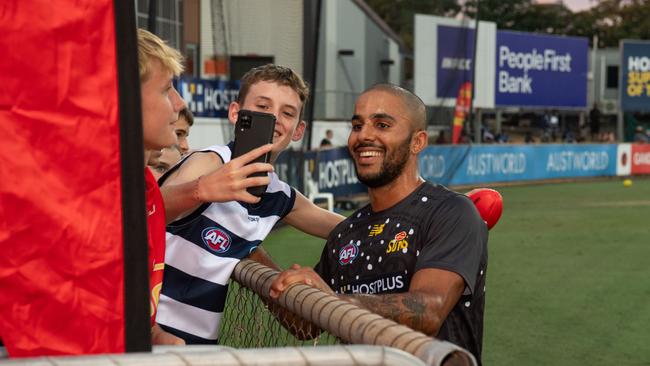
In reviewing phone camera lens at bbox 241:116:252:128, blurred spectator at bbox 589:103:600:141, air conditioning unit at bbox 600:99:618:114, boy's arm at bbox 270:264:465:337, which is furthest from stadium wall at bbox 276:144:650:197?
air conditioning unit at bbox 600:99:618:114

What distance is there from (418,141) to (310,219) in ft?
2.07

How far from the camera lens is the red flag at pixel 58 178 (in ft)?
4.52

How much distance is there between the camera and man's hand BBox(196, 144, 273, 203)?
2186 mm

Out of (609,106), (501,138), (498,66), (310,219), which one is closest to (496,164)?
(498,66)

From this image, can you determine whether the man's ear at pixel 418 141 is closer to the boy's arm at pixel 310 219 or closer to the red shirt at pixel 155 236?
the boy's arm at pixel 310 219

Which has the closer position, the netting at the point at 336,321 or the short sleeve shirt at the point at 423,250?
the netting at the point at 336,321

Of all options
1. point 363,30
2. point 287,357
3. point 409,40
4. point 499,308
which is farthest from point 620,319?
point 409,40

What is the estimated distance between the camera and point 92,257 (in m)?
1.43

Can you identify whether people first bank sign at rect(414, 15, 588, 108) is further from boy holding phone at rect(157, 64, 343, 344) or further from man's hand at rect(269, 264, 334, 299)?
man's hand at rect(269, 264, 334, 299)

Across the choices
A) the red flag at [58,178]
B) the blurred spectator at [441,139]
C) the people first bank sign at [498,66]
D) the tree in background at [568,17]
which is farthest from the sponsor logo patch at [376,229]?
the tree in background at [568,17]

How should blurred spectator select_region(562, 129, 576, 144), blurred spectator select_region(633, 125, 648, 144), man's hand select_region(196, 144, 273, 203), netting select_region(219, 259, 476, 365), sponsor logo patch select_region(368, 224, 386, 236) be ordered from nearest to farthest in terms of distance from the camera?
netting select_region(219, 259, 476, 365) < man's hand select_region(196, 144, 273, 203) < sponsor logo patch select_region(368, 224, 386, 236) < blurred spectator select_region(633, 125, 648, 144) < blurred spectator select_region(562, 129, 576, 144)

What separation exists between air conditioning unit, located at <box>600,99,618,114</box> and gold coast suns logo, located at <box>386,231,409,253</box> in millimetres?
54161

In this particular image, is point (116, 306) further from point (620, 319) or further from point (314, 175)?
point (314, 175)

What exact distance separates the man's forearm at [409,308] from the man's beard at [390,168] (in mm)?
615
